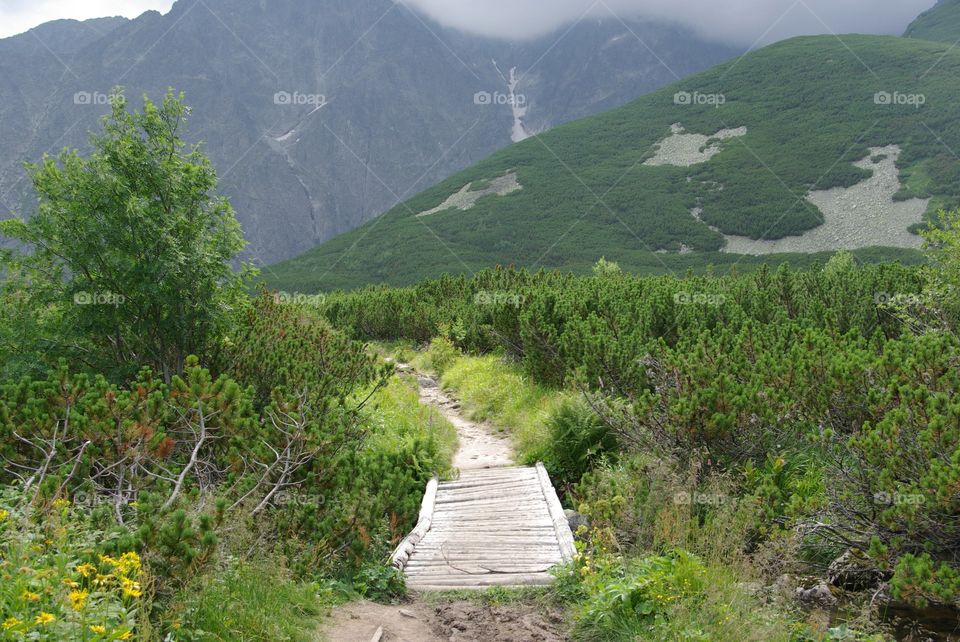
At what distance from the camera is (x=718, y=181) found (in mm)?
127938

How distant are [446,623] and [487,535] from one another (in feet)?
6.56

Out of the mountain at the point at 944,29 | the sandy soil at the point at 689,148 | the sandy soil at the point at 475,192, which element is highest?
the mountain at the point at 944,29

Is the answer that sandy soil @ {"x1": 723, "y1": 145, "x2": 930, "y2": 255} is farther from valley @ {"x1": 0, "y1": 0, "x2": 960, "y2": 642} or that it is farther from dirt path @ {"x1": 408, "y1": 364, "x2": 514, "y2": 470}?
dirt path @ {"x1": 408, "y1": 364, "x2": 514, "y2": 470}

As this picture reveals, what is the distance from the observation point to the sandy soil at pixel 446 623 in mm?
4922

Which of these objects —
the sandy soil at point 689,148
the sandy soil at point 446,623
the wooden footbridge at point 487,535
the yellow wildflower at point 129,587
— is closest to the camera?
the yellow wildflower at point 129,587

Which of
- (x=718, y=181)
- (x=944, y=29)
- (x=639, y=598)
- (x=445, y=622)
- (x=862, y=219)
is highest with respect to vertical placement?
(x=944, y=29)

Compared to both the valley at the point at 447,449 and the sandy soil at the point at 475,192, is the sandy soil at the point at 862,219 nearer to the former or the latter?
the sandy soil at the point at 475,192

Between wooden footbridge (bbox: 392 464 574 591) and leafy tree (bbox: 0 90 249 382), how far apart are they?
4.49 m

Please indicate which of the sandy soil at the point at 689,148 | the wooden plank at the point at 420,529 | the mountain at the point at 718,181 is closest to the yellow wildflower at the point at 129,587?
the wooden plank at the point at 420,529

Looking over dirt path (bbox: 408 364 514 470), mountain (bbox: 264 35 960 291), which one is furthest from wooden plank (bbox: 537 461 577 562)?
mountain (bbox: 264 35 960 291)

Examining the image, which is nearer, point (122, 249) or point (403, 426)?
point (122, 249)

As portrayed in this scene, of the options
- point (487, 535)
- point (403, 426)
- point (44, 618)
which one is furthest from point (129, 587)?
point (403, 426)

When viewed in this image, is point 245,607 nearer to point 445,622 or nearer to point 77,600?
point 77,600

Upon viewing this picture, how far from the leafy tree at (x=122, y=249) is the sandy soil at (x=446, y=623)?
231 inches
